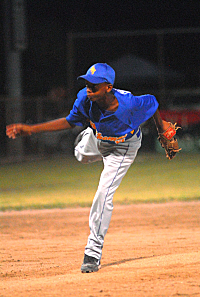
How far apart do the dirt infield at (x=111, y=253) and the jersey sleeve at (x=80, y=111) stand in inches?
55.5

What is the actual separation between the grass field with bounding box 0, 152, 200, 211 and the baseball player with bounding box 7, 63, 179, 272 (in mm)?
4090

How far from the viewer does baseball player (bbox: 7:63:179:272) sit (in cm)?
449

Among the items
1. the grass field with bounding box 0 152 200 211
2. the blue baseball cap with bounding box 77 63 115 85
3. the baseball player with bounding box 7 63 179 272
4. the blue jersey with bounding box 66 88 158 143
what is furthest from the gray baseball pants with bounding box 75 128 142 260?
the grass field with bounding box 0 152 200 211

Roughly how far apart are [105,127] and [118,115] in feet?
0.56

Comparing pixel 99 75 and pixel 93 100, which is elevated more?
pixel 99 75

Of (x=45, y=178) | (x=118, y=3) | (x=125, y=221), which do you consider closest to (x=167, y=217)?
(x=125, y=221)

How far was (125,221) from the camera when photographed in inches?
290

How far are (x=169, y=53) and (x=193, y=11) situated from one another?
389 centimetres

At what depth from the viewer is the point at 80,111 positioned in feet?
15.4

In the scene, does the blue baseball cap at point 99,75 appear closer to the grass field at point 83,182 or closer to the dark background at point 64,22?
the grass field at point 83,182

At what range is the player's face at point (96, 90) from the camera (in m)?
4.43

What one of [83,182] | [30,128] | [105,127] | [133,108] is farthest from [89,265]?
[83,182]

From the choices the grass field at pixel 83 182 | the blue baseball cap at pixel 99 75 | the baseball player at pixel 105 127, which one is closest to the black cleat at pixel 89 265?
the baseball player at pixel 105 127

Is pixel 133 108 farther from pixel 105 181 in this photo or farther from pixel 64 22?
pixel 64 22
